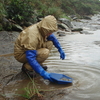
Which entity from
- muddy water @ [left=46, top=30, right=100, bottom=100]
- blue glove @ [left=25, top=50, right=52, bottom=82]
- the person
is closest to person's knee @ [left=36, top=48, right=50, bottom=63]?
the person

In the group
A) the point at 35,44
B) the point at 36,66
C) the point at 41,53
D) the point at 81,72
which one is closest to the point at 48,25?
the point at 35,44

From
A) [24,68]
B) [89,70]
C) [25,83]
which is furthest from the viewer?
[89,70]

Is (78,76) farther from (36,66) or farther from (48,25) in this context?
(48,25)

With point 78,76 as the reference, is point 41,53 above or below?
above

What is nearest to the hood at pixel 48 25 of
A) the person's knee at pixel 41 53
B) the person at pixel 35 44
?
the person at pixel 35 44

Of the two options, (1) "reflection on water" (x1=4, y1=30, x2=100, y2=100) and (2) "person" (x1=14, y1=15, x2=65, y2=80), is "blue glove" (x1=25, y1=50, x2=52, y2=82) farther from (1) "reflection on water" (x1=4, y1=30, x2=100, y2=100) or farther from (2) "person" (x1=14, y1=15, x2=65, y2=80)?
(1) "reflection on water" (x1=4, y1=30, x2=100, y2=100)

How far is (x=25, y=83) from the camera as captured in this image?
2113 mm

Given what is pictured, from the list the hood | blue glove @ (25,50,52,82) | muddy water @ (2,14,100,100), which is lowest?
muddy water @ (2,14,100,100)

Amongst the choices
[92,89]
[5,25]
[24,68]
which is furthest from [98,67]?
[5,25]

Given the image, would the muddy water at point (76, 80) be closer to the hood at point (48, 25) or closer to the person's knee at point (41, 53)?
the person's knee at point (41, 53)

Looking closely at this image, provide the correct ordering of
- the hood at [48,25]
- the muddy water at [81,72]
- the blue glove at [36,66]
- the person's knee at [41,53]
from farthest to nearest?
the person's knee at [41,53] → the hood at [48,25] → the blue glove at [36,66] → the muddy water at [81,72]

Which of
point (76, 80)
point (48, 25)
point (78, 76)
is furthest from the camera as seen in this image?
point (78, 76)

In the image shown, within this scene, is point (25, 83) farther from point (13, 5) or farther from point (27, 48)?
point (13, 5)

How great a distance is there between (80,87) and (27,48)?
877mm
